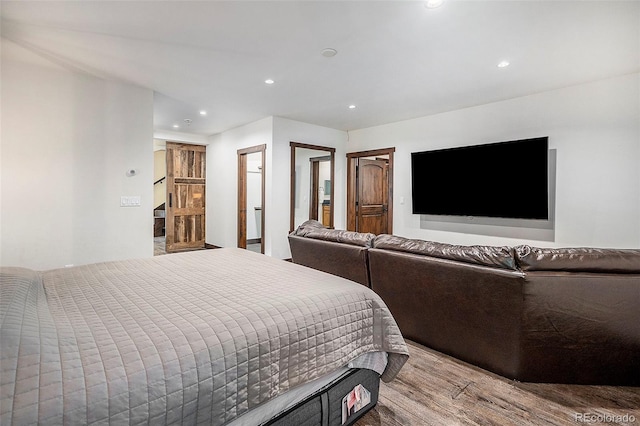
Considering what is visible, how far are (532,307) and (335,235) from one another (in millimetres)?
1605

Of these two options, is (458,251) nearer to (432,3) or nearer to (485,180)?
(432,3)

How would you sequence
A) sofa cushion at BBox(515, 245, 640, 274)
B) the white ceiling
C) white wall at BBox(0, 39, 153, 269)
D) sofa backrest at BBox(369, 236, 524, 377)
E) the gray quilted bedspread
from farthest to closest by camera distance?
white wall at BBox(0, 39, 153, 269)
the white ceiling
sofa backrest at BBox(369, 236, 524, 377)
sofa cushion at BBox(515, 245, 640, 274)
the gray quilted bedspread

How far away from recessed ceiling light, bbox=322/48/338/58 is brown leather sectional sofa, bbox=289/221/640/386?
1968mm

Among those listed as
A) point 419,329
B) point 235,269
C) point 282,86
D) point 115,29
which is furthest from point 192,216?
point 419,329

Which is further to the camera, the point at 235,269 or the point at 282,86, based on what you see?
the point at 282,86

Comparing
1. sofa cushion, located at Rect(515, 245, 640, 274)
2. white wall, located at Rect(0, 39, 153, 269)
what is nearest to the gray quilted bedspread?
sofa cushion, located at Rect(515, 245, 640, 274)

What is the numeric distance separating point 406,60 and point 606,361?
9.61 feet

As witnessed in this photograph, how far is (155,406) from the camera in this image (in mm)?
907

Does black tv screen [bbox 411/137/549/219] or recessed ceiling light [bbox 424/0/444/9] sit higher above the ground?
recessed ceiling light [bbox 424/0/444/9]

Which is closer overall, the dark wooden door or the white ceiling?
the white ceiling

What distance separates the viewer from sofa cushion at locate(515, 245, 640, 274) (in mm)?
1827

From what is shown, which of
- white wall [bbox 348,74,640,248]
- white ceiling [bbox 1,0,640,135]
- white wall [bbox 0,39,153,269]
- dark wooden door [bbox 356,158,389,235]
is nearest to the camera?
white ceiling [bbox 1,0,640,135]

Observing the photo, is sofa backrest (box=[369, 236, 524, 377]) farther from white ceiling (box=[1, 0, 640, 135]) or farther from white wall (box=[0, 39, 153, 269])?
white wall (box=[0, 39, 153, 269])

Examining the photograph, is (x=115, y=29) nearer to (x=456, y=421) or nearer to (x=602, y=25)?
(x=456, y=421)
